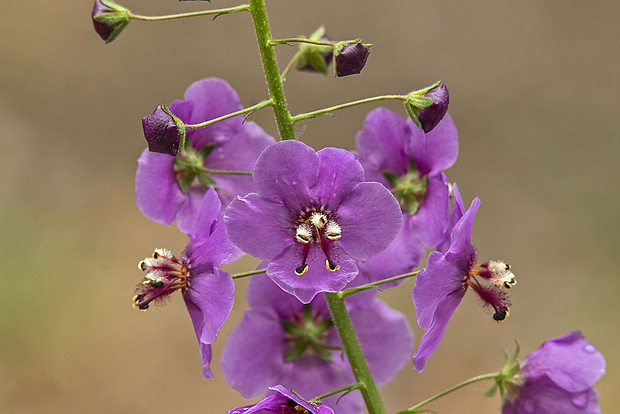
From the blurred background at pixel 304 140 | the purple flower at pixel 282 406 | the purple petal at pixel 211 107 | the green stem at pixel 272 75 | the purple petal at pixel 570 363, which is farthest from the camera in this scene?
the blurred background at pixel 304 140

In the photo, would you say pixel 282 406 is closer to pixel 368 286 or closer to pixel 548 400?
pixel 368 286

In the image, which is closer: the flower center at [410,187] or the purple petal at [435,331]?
the purple petal at [435,331]

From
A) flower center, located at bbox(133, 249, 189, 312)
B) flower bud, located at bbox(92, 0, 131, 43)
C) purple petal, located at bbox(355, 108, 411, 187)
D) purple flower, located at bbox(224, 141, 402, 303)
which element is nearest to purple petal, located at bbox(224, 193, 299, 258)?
purple flower, located at bbox(224, 141, 402, 303)

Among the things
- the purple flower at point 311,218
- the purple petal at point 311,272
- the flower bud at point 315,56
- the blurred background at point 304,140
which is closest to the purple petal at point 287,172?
the purple flower at point 311,218

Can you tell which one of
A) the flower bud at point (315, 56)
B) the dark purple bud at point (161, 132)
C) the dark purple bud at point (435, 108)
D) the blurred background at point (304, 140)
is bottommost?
the blurred background at point (304, 140)

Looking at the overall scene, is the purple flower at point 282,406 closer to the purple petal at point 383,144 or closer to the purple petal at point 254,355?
the purple petal at point 254,355

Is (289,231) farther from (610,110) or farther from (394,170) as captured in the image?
(610,110)

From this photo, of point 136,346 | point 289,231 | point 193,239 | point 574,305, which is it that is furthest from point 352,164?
point 574,305
